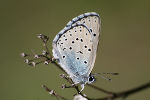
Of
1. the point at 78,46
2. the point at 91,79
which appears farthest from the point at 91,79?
the point at 78,46

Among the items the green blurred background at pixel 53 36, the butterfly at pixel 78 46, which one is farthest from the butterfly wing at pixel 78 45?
the green blurred background at pixel 53 36

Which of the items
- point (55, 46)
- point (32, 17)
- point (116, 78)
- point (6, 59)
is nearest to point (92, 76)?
point (55, 46)

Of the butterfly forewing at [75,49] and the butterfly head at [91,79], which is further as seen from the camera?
the butterfly forewing at [75,49]

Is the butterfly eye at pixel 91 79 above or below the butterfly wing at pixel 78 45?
below

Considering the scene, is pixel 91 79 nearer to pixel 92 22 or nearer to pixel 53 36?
pixel 92 22

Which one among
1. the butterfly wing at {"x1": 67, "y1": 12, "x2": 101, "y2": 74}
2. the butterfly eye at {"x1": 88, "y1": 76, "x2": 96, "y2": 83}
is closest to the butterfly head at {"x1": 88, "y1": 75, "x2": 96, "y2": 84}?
the butterfly eye at {"x1": 88, "y1": 76, "x2": 96, "y2": 83}

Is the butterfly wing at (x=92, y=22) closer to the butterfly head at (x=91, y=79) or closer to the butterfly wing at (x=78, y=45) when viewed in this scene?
the butterfly wing at (x=78, y=45)
